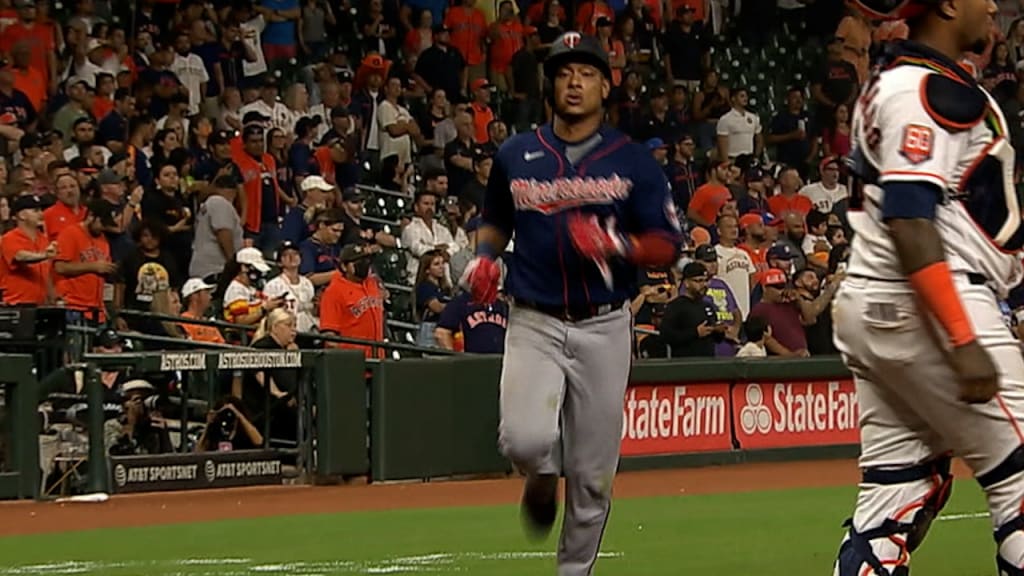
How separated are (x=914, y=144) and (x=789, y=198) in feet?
56.7

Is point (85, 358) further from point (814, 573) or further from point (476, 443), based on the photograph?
point (814, 573)

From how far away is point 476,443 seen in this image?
16.2 m

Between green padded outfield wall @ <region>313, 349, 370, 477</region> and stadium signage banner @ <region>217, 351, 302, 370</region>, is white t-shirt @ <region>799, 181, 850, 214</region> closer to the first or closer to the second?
green padded outfield wall @ <region>313, 349, 370, 477</region>

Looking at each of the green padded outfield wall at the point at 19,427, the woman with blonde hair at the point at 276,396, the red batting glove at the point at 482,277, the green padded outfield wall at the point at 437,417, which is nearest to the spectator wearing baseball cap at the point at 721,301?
the green padded outfield wall at the point at 437,417

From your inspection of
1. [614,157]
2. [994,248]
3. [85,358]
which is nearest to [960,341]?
[994,248]

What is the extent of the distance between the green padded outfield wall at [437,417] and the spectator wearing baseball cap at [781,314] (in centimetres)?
211

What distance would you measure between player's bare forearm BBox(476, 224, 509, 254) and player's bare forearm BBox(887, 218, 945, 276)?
2.76 m

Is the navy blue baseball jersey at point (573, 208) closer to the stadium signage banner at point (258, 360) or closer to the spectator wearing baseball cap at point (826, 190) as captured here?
the stadium signage banner at point (258, 360)

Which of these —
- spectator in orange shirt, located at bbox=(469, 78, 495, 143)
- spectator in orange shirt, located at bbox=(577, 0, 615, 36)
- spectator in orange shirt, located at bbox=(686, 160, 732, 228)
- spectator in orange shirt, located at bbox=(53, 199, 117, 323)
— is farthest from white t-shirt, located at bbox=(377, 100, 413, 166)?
spectator in orange shirt, located at bbox=(53, 199, 117, 323)

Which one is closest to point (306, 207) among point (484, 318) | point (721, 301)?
point (484, 318)

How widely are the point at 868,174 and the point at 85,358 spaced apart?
9880 mm

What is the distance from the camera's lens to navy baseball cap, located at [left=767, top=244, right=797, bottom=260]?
61.9ft

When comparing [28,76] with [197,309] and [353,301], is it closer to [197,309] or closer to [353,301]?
[197,309]

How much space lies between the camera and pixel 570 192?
760 cm
